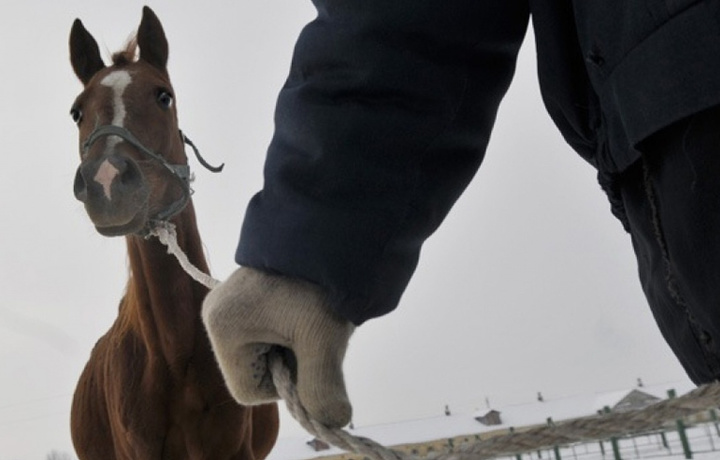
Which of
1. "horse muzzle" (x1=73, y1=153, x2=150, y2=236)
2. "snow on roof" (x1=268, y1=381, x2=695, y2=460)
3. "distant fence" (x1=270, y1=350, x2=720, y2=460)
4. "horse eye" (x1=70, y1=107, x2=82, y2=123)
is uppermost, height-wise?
"horse eye" (x1=70, y1=107, x2=82, y2=123)

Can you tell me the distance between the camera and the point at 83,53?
3.38 meters

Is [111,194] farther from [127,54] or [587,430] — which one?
[587,430]

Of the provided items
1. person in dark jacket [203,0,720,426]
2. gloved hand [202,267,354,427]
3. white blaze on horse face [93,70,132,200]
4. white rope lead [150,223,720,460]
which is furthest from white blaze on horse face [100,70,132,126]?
white rope lead [150,223,720,460]

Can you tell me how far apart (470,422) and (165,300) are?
38917 millimetres

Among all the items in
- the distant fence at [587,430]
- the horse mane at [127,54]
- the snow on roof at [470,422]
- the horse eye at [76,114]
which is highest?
the horse mane at [127,54]

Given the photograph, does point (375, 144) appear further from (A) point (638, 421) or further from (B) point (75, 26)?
(B) point (75, 26)

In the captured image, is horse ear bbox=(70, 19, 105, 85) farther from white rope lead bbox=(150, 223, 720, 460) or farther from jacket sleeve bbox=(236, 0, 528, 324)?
white rope lead bbox=(150, 223, 720, 460)

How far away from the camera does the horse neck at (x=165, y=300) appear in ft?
8.93

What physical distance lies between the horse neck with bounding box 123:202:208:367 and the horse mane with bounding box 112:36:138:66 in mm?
854

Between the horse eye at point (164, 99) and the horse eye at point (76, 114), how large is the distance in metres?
0.33

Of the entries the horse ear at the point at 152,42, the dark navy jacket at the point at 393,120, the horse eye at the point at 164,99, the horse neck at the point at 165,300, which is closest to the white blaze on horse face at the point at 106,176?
the horse neck at the point at 165,300

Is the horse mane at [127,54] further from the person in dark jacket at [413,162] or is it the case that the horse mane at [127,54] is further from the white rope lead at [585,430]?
the white rope lead at [585,430]

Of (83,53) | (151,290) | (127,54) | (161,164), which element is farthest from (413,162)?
(83,53)

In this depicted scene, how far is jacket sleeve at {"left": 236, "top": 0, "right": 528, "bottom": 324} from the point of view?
75 cm
